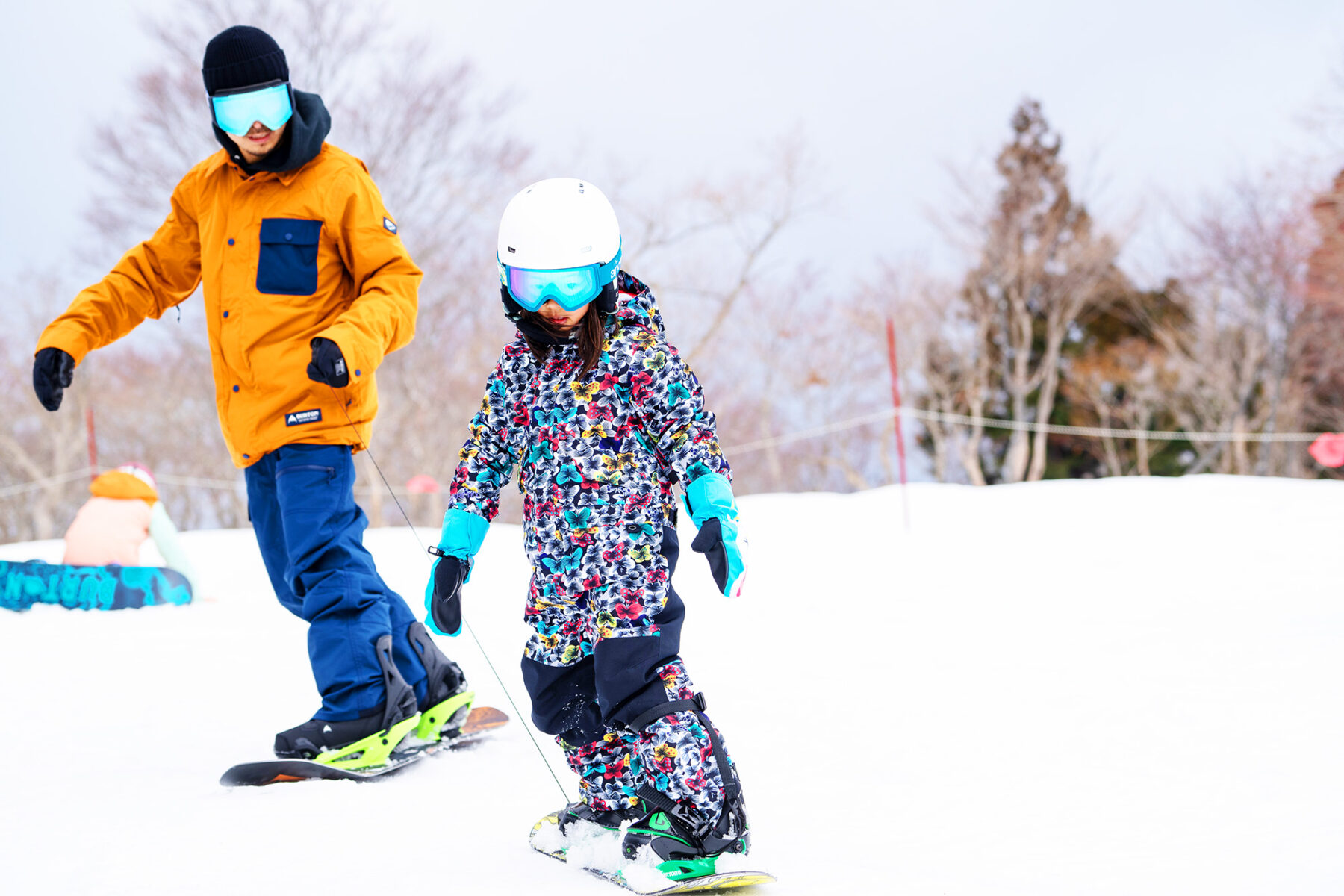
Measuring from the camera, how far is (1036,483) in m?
8.77

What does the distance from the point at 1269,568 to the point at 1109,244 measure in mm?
18511

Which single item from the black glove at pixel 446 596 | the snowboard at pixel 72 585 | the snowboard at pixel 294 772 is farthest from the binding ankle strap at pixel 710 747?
the snowboard at pixel 72 585

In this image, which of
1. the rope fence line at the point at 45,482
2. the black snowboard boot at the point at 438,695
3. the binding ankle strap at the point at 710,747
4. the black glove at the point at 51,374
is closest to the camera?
the binding ankle strap at the point at 710,747

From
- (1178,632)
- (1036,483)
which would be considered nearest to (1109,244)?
(1036,483)

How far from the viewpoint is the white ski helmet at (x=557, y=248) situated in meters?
1.89

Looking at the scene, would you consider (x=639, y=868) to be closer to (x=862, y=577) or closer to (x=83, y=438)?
(x=862, y=577)

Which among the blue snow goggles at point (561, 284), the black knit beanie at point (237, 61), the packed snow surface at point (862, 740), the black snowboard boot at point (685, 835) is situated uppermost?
the black knit beanie at point (237, 61)

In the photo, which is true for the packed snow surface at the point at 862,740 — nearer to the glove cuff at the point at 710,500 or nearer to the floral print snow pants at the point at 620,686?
the floral print snow pants at the point at 620,686

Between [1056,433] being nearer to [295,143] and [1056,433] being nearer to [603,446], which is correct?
[295,143]

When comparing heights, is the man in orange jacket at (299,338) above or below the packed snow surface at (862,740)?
above

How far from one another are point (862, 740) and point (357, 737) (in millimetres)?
1301

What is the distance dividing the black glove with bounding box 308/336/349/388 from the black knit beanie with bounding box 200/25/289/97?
2.43ft

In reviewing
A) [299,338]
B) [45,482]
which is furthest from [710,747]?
[45,482]

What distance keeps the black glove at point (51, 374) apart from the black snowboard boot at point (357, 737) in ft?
3.17
